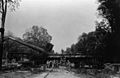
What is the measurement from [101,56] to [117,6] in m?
13.2

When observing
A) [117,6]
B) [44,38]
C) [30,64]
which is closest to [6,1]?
[30,64]

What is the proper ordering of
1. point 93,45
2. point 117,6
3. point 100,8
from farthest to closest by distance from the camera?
point 93,45, point 100,8, point 117,6

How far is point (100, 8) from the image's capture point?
5378 centimetres

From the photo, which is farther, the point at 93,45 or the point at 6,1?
the point at 93,45

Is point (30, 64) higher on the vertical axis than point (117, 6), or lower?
lower

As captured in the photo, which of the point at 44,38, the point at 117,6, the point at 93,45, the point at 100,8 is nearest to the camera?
the point at 117,6

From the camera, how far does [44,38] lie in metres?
119

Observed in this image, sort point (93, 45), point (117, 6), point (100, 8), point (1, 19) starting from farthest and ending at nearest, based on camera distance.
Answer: point (93, 45), point (100, 8), point (117, 6), point (1, 19)

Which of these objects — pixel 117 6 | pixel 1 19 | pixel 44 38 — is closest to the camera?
pixel 1 19

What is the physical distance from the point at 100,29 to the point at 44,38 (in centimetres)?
6751

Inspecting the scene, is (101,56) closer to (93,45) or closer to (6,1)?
(93,45)

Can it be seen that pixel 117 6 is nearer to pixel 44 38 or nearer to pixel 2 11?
pixel 2 11

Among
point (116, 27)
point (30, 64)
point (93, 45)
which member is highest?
point (116, 27)

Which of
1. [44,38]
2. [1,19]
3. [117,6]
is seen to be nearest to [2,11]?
[1,19]
